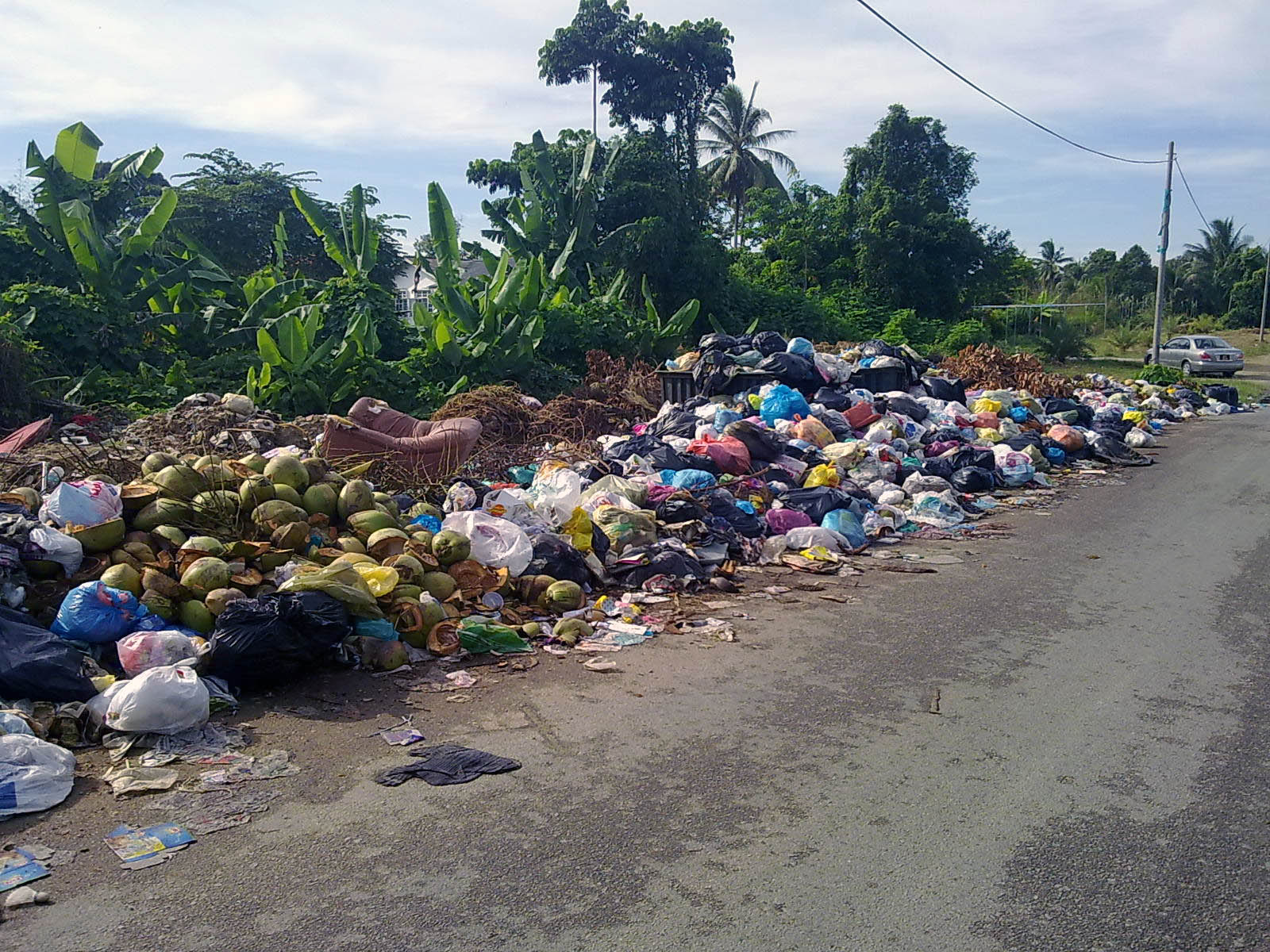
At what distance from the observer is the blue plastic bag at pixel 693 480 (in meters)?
8.77

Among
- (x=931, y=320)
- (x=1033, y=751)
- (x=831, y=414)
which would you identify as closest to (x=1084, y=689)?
(x=1033, y=751)

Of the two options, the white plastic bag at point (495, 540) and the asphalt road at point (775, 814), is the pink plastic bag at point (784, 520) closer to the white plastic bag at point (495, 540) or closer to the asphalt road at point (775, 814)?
the asphalt road at point (775, 814)

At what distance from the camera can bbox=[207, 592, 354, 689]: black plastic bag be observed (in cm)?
470

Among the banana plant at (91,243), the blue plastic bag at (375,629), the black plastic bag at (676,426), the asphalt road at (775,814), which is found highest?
the banana plant at (91,243)

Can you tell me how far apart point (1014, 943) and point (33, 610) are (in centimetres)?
472

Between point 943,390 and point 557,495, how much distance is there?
26.8 ft

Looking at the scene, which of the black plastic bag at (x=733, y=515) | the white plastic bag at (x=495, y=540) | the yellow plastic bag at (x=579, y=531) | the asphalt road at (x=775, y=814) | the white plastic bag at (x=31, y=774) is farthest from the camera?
the black plastic bag at (x=733, y=515)

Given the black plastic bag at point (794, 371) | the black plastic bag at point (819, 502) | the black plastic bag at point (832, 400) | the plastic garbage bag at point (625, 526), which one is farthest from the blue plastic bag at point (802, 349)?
the plastic garbage bag at point (625, 526)

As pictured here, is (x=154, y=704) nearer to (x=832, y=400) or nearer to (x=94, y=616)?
(x=94, y=616)

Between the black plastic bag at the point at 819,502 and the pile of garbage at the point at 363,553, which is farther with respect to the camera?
the black plastic bag at the point at 819,502

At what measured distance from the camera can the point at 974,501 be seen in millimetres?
10133

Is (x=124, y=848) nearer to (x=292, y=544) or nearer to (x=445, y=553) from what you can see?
(x=292, y=544)

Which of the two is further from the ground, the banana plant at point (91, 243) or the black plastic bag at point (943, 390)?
the banana plant at point (91, 243)

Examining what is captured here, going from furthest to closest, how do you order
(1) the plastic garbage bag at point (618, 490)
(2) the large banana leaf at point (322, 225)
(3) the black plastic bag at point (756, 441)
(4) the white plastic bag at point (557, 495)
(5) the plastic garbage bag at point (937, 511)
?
(2) the large banana leaf at point (322, 225) → (3) the black plastic bag at point (756, 441) → (5) the plastic garbage bag at point (937, 511) → (1) the plastic garbage bag at point (618, 490) → (4) the white plastic bag at point (557, 495)
